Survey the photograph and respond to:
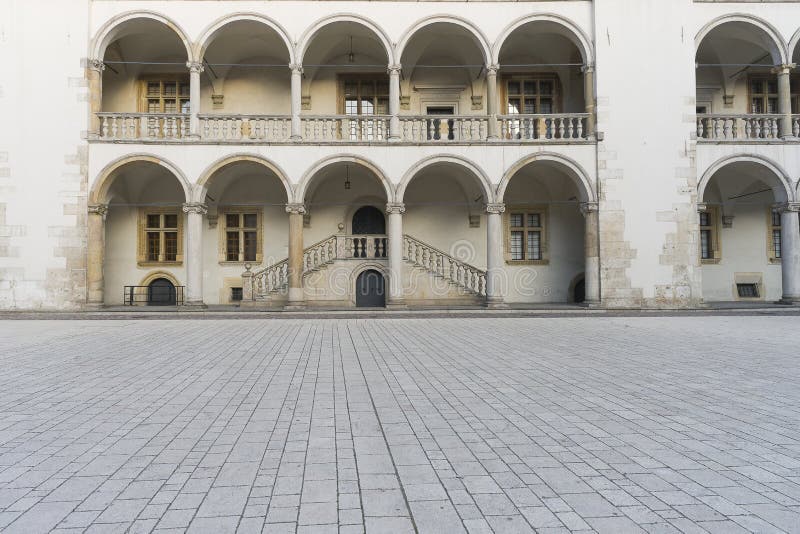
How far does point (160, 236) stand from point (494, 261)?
12668 mm

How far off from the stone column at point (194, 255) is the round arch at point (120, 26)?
494 centimetres

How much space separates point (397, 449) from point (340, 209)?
15.9 metres

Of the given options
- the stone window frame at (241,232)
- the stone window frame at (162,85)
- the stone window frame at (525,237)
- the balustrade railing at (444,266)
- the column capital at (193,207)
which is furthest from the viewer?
the stone window frame at (525,237)

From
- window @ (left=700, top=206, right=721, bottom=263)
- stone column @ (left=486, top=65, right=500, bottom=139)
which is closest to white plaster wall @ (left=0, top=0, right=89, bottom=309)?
stone column @ (left=486, top=65, right=500, bottom=139)

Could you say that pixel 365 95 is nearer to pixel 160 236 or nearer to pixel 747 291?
pixel 160 236

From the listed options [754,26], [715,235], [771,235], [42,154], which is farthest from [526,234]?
[42,154]

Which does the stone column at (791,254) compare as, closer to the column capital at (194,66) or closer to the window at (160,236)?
the column capital at (194,66)

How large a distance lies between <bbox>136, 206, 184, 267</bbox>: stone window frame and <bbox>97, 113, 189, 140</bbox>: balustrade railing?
3.41 metres

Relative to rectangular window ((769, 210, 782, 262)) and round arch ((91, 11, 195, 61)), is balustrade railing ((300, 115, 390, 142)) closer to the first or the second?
round arch ((91, 11, 195, 61))

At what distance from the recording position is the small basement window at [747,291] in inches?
771

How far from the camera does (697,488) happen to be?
3213mm

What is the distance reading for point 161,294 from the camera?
18.8 metres

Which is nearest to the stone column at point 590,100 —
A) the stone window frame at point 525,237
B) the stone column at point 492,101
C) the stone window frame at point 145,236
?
the stone column at point 492,101

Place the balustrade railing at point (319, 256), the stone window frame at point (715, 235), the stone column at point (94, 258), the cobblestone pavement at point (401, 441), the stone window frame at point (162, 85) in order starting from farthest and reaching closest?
the stone window frame at point (715, 235), the stone window frame at point (162, 85), the balustrade railing at point (319, 256), the stone column at point (94, 258), the cobblestone pavement at point (401, 441)
